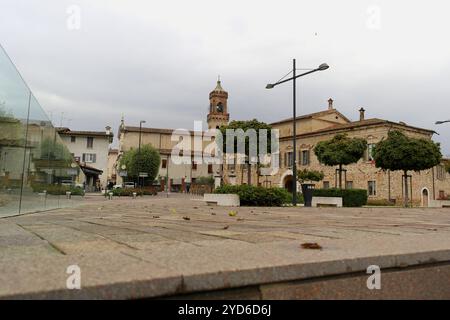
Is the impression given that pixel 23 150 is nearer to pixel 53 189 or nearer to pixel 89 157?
pixel 53 189

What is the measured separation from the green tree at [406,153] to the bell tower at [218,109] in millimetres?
48614

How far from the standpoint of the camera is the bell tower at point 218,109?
70938 millimetres

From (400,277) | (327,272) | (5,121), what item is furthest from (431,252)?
(5,121)

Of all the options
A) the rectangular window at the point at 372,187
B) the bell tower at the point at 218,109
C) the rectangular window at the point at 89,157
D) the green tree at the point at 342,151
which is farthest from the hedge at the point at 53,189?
the bell tower at the point at 218,109

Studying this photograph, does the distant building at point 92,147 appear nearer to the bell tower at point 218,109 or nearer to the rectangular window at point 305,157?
the bell tower at point 218,109

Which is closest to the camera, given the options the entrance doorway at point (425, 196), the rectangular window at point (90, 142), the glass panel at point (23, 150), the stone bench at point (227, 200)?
the glass panel at point (23, 150)

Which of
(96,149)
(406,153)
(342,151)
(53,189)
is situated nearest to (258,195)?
(53,189)

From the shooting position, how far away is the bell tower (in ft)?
233

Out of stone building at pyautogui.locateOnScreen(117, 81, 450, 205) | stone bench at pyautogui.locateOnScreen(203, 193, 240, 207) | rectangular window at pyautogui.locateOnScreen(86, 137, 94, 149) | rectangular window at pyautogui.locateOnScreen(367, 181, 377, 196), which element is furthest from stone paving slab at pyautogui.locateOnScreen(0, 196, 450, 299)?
rectangular window at pyautogui.locateOnScreen(86, 137, 94, 149)

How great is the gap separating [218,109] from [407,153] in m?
50.8

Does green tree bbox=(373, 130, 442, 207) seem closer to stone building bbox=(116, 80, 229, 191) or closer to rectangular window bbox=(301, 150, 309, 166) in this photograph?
rectangular window bbox=(301, 150, 309, 166)

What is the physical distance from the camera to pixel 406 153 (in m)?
23.2

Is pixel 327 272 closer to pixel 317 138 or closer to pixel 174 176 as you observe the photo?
pixel 317 138
